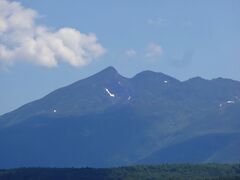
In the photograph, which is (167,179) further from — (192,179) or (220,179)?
(220,179)

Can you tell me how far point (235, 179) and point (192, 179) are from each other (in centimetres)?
1904

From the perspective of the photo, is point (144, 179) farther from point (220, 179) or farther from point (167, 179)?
point (220, 179)

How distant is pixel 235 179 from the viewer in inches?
6713

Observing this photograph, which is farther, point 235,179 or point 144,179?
point 144,179

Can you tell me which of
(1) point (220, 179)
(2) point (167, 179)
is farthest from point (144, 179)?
(1) point (220, 179)

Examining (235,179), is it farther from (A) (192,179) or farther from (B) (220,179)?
(A) (192,179)

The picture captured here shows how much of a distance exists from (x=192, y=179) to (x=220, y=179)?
15610mm

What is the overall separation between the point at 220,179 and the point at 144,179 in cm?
3095

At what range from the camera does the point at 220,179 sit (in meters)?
173

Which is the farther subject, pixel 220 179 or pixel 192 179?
pixel 192 179

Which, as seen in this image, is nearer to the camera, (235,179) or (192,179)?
(235,179)

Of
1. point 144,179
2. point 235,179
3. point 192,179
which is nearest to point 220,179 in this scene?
point 235,179

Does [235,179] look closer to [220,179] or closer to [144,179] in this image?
[220,179]
